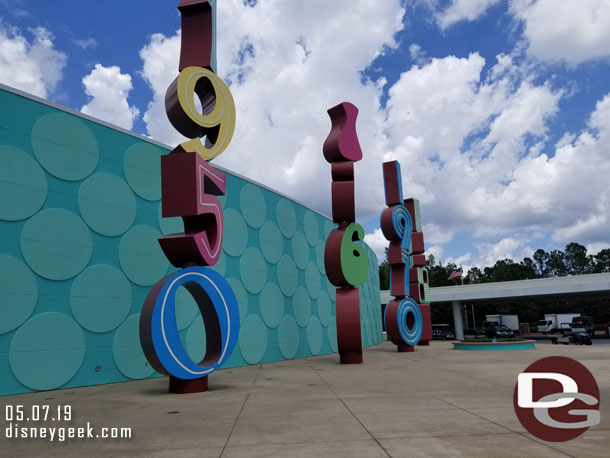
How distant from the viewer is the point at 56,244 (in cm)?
1321

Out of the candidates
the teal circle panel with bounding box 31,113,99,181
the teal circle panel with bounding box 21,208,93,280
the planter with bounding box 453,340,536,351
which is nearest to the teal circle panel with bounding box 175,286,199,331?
the teal circle panel with bounding box 21,208,93,280

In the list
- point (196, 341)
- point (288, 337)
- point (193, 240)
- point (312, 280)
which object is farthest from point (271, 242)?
point (193, 240)

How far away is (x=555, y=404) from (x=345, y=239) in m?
12.4

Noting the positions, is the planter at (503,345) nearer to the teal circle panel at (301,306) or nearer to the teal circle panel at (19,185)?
the teal circle panel at (301,306)

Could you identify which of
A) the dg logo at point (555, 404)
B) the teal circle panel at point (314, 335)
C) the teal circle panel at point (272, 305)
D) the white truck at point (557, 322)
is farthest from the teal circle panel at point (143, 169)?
the white truck at point (557, 322)

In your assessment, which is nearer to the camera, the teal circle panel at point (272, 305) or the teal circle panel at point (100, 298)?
the teal circle panel at point (100, 298)

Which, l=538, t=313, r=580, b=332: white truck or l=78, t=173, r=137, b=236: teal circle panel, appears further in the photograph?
l=538, t=313, r=580, b=332: white truck

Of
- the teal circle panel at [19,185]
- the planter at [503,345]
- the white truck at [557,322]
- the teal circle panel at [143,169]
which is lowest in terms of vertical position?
the white truck at [557,322]

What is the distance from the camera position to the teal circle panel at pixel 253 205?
20156mm

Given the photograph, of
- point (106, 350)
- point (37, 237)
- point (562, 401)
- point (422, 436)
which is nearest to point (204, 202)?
point (37, 237)

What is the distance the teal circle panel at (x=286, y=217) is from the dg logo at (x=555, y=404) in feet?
52.5

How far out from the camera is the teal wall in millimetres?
12336

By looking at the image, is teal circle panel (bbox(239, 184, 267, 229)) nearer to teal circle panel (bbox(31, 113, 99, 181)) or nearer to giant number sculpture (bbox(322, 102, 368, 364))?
giant number sculpture (bbox(322, 102, 368, 364))

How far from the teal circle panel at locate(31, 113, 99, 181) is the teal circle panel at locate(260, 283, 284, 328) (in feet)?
30.7
